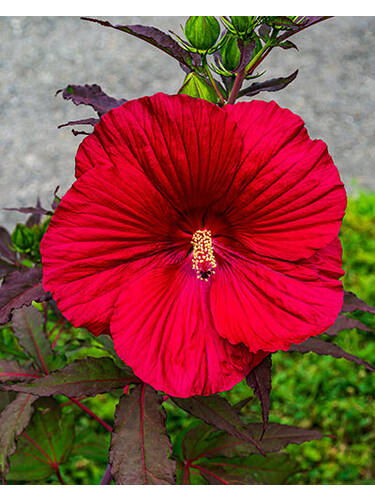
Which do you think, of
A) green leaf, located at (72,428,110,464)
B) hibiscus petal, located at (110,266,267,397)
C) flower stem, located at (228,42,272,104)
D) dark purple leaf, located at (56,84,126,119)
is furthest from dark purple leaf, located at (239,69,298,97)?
green leaf, located at (72,428,110,464)

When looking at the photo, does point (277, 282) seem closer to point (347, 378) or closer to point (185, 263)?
point (185, 263)

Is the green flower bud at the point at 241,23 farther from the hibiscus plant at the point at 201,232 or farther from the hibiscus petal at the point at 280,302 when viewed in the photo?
the hibiscus petal at the point at 280,302

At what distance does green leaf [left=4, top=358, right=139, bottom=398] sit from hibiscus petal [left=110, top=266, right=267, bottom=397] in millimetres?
191

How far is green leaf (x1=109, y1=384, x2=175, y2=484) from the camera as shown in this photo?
26.4 inches

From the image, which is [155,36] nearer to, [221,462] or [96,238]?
[96,238]

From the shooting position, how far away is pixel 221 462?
1.00m

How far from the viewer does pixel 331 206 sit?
56cm

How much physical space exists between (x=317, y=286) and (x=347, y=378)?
134 centimetres

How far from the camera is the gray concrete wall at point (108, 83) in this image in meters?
2.65

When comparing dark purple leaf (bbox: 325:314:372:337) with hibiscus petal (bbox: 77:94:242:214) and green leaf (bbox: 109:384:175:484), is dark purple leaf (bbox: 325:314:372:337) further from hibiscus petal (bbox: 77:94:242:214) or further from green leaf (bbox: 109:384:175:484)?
hibiscus petal (bbox: 77:94:242:214)

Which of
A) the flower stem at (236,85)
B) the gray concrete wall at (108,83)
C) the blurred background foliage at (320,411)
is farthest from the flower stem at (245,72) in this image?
the gray concrete wall at (108,83)

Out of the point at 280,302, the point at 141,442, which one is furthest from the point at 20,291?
the point at 280,302

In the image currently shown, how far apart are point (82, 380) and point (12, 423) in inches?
5.2
